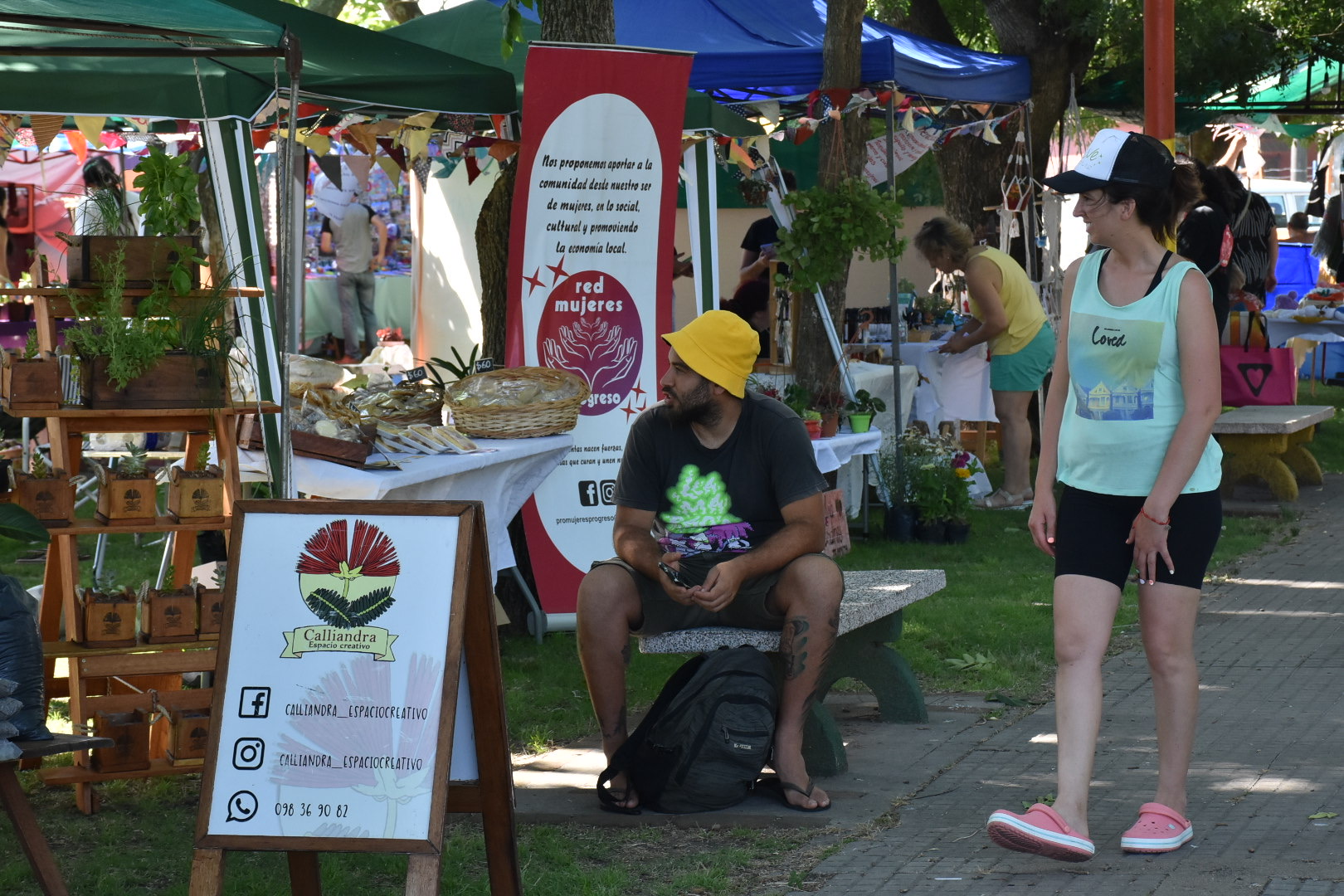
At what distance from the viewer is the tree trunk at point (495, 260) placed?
6.84 m

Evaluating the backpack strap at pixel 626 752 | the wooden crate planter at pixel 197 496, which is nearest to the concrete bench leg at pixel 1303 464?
the backpack strap at pixel 626 752

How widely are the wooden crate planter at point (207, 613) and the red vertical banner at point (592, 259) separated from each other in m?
2.11

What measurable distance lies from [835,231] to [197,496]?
4580 mm

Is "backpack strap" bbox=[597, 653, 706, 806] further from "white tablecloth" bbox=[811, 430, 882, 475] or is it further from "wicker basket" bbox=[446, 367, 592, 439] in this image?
"white tablecloth" bbox=[811, 430, 882, 475]

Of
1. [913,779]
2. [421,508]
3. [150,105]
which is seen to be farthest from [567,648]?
[421,508]

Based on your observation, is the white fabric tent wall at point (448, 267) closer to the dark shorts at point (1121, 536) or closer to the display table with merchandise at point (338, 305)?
the display table with merchandise at point (338, 305)

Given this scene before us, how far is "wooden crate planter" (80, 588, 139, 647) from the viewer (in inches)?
174

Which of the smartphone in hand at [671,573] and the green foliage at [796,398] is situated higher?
the green foliage at [796,398]

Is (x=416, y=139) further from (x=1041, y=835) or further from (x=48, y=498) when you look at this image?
(x=1041, y=835)

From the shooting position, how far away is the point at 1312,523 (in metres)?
9.44

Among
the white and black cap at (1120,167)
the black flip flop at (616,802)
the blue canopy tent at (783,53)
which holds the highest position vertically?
the blue canopy tent at (783,53)

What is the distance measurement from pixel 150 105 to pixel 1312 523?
729cm

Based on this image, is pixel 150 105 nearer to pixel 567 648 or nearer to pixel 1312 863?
pixel 567 648

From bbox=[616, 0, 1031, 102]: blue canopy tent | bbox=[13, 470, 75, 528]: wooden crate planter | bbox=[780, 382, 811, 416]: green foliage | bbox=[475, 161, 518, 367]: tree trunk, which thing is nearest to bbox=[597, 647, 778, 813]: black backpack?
bbox=[13, 470, 75, 528]: wooden crate planter
